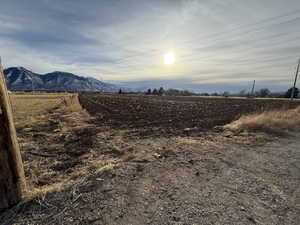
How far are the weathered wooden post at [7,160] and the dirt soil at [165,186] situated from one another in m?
0.20

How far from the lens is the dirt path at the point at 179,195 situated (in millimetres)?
2203

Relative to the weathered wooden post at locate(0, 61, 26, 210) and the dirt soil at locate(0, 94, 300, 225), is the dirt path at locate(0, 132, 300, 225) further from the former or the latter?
the weathered wooden post at locate(0, 61, 26, 210)

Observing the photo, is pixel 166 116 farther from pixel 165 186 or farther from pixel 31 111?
pixel 31 111

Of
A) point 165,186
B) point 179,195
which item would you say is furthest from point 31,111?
point 179,195

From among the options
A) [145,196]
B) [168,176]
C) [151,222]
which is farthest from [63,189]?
[168,176]

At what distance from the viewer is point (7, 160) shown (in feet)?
7.82

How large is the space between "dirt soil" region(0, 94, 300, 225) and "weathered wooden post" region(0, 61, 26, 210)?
20 centimetres

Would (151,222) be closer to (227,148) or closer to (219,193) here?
(219,193)

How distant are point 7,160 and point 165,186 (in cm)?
262

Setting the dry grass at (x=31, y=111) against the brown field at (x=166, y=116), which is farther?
the dry grass at (x=31, y=111)

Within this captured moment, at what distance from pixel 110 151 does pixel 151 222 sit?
3.50 metres

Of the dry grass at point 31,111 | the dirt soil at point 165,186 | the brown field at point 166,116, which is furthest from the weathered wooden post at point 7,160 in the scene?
the dry grass at point 31,111

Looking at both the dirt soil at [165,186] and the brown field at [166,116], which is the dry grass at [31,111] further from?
the dirt soil at [165,186]

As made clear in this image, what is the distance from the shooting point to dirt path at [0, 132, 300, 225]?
220 centimetres
